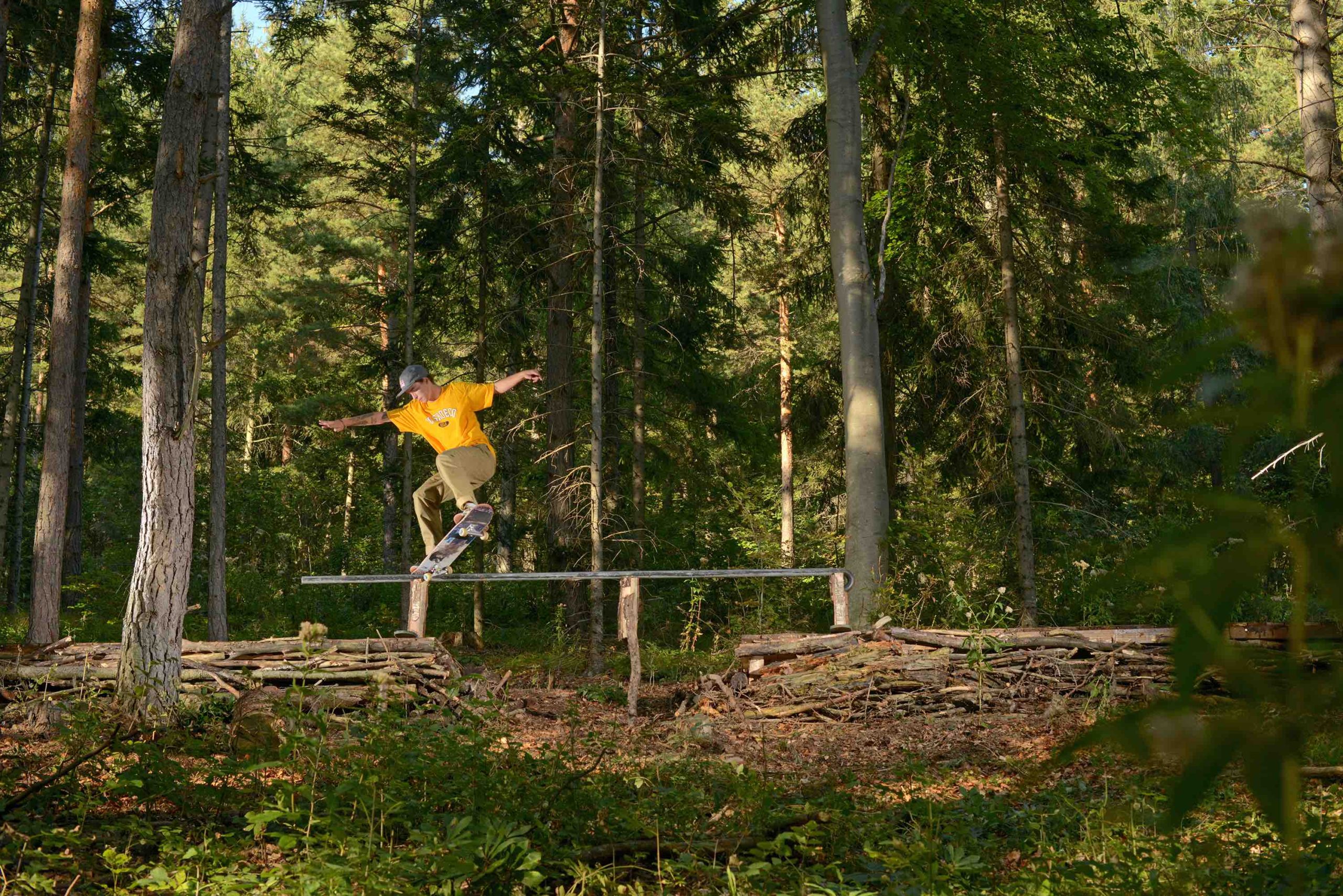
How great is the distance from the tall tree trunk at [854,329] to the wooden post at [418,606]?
5.12 m

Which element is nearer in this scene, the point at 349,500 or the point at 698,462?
the point at 698,462

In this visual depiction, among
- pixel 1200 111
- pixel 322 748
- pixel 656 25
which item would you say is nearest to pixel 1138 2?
pixel 1200 111

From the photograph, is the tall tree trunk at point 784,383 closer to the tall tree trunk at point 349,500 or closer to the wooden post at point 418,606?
the wooden post at point 418,606

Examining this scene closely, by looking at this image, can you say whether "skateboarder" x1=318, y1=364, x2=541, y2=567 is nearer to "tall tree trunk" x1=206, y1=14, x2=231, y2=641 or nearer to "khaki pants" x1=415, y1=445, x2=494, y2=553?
"khaki pants" x1=415, y1=445, x2=494, y2=553

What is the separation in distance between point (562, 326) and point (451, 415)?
842 centimetres

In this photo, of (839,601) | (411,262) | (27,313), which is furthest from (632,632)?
(27,313)

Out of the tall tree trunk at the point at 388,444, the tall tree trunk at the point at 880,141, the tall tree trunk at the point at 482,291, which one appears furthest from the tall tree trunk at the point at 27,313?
the tall tree trunk at the point at 880,141

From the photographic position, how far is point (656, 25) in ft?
57.2

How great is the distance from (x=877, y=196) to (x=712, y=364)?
42.1 ft

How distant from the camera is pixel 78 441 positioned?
21.9 metres

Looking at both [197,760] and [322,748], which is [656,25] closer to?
[197,760]

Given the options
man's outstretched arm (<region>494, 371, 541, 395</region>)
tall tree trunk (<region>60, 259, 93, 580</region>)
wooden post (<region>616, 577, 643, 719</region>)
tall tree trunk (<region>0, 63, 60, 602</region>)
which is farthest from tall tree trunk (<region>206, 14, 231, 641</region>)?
man's outstretched arm (<region>494, 371, 541, 395</region>)

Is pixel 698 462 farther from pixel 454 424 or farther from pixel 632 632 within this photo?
pixel 454 424

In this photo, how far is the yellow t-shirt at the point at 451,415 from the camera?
10656mm
